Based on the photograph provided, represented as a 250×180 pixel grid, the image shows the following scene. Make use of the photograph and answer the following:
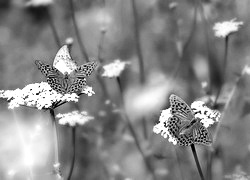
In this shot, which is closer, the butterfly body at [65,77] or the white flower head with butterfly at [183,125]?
the white flower head with butterfly at [183,125]

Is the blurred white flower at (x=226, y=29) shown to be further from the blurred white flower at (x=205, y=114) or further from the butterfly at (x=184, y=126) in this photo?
the butterfly at (x=184, y=126)

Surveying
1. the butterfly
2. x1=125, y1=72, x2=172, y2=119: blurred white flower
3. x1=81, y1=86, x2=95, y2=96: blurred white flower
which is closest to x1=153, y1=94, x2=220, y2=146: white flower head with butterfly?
the butterfly

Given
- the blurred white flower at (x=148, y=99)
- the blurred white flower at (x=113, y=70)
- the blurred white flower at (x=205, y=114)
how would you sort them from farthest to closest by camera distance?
the blurred white flower at (x=148, y=99) < the blurred white flower at (x=113, y=70) < the blurred white flower at (x=205, y=114)

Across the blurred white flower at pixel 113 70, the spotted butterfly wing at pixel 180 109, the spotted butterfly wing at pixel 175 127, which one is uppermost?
the blurred white flower at pixel 113 70

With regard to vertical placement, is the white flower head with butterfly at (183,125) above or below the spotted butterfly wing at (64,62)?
below

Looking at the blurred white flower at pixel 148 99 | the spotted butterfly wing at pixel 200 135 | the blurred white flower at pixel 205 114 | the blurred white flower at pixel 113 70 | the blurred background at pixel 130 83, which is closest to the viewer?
the spotted butterfly wing at pixel 200 135

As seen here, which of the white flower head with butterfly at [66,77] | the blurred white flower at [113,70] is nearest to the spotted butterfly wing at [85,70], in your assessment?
the white flower head with butterfly at [66,77]

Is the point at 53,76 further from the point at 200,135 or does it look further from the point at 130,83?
the point at 130,83

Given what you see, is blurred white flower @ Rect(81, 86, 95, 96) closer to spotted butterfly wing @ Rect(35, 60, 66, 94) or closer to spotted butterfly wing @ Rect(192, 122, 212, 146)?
spotted butterfly wing @ Rect(35, 60, 66, 94)

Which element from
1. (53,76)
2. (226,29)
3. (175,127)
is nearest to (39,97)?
(53,76)
